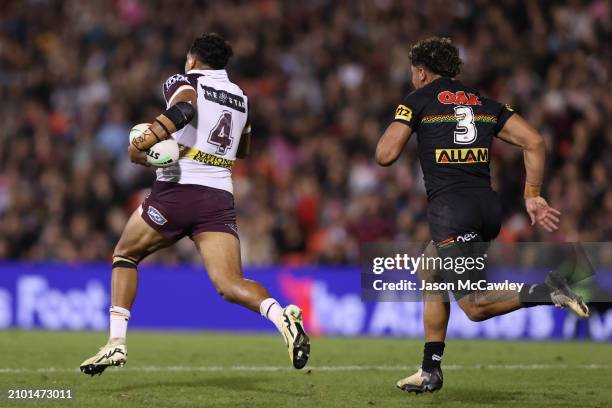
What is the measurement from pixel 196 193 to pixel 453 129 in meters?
1.92

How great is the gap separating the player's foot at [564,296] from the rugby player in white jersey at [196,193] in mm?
1949

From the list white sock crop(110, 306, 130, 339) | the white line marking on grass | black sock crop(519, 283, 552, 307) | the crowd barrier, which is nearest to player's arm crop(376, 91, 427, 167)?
black sock crop(519, 283, 552, 307)

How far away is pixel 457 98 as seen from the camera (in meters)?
8.12

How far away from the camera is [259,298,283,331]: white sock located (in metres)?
7.77

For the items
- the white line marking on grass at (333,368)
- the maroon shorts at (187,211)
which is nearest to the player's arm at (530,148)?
the maroon shorts at (187,211)

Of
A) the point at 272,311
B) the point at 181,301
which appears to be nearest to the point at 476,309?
the point at 272,311

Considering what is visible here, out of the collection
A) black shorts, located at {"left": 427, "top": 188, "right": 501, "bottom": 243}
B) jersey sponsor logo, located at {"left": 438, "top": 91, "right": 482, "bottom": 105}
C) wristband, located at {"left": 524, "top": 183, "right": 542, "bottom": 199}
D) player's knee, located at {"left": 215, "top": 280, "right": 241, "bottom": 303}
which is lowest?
player's knee, located at {"left": 215, "top": 280, "right": 241, "bottom": 303}

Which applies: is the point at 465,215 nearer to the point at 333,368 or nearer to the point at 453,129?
the point at 453,129

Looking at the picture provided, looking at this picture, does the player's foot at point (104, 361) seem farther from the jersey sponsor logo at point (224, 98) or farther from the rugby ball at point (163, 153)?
the jersey sponsor logo at point (224, 98)

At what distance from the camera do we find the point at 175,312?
54.2 feet

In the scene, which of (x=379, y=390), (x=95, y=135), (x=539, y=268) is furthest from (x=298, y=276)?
(x=379, y=390)

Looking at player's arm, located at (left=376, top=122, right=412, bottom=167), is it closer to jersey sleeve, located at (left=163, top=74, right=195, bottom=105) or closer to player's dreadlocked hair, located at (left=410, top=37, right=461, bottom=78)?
player's dreadlocked hair, located at (left=410, top=37, right=461, bottom=78)

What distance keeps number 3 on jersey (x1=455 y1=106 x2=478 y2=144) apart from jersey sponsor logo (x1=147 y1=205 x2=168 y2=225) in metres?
2.21

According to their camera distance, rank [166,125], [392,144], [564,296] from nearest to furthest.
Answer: [564,296], [392,144], [166,125]
